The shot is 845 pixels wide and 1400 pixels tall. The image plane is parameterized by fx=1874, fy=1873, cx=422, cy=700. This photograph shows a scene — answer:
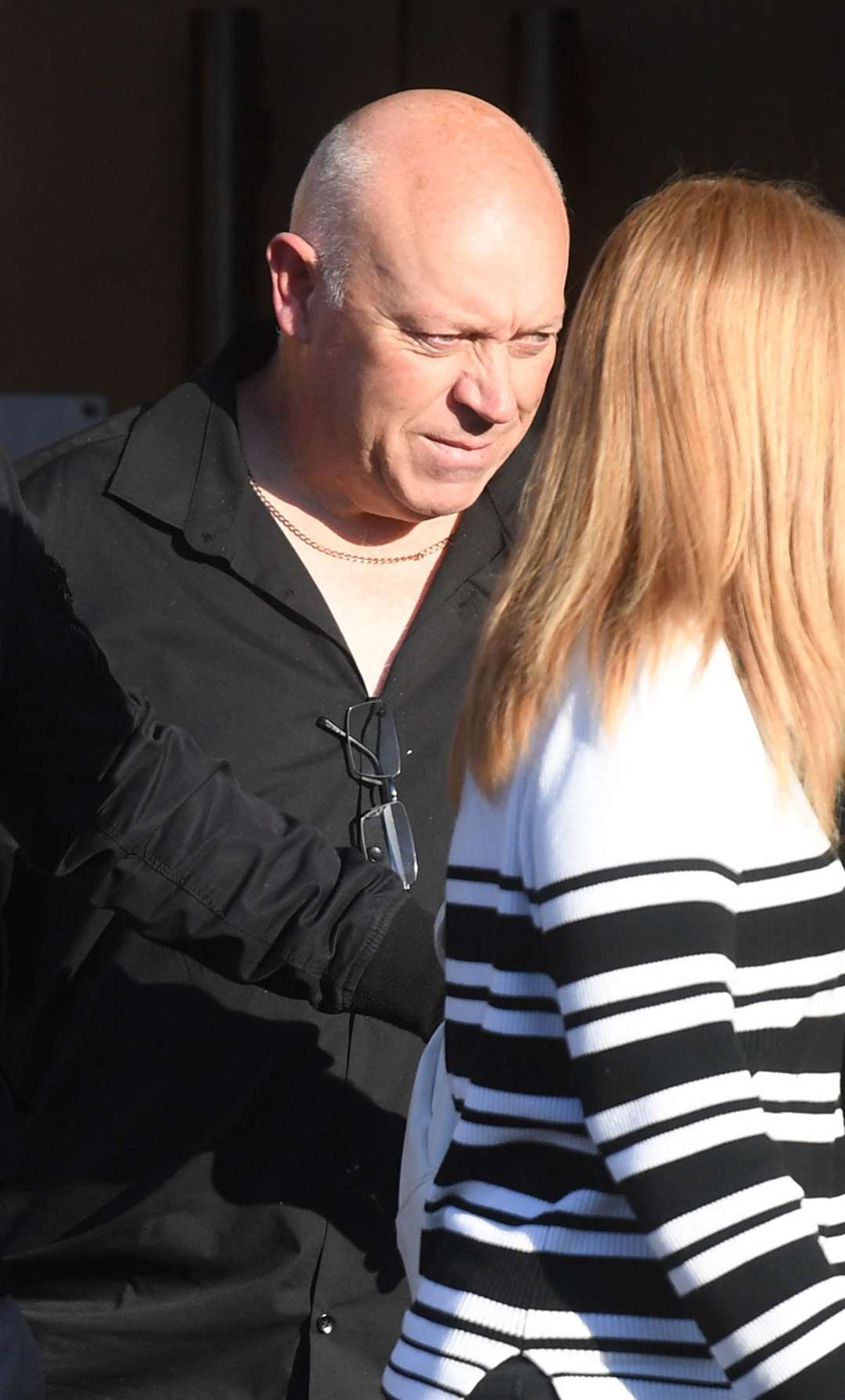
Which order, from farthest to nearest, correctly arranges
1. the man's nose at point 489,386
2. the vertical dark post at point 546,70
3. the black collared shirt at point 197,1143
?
1. the vertical dark post at point 546,70
2. the man's nose at point 489,386
3. the black collared shirt at point 197,1143

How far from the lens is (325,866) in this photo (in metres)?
1.85

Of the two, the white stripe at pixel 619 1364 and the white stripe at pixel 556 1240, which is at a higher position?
the white stripe at pixel 556 1240

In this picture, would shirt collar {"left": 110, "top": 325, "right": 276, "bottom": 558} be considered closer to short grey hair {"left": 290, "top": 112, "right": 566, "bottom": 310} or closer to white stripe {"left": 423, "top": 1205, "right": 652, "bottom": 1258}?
short grey hair {"left": 290, "top": 112, "right": 566, "bottom": 310}

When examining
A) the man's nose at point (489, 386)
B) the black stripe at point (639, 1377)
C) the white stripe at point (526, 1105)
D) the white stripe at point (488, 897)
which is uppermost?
the man's nose at point (489, 386)

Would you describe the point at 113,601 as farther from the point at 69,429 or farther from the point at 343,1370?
the point at 69,429

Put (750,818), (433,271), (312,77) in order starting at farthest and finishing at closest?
(312,77), (433,271), (750,818)

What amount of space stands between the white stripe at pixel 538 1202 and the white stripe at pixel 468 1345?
8cm

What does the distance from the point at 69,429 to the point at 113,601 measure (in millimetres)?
1373

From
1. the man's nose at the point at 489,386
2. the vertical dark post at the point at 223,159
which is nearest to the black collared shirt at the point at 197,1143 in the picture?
the man's nose at the point at 489,386

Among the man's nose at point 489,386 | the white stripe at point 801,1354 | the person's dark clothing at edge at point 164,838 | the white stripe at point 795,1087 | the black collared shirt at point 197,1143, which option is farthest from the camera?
the man's nose at point 489,386

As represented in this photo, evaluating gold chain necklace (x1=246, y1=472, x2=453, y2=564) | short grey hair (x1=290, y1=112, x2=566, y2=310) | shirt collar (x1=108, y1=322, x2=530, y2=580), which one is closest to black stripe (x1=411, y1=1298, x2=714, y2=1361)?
shirt collar (x1=108, y1=322, x2=530, y2=580)

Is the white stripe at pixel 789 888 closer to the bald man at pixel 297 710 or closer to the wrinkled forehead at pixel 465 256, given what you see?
the bald man at pixel 297 710

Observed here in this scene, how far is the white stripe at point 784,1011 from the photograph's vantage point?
3.90 feet

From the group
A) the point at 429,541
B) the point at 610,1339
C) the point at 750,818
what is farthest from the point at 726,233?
the point at 429,541
